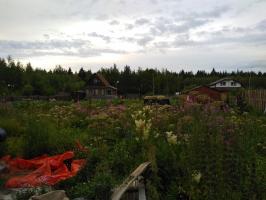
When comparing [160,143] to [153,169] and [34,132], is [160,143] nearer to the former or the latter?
[153,169]

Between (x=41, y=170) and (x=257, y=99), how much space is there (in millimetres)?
19091

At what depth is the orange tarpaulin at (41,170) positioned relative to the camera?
5977mm

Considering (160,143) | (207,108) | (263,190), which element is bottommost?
(263,190)

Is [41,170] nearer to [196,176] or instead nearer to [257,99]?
[196,176]

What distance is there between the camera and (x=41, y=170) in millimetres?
6555

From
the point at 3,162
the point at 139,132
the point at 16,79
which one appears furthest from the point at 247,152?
the point at 16,79

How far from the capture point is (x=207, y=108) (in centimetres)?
633

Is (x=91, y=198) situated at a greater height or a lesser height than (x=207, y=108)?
lesser

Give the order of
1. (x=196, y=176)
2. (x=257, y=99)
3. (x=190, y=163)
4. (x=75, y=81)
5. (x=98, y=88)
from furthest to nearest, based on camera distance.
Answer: (x=75, y=81) < (x=98, y=88) < (x=257, y=99) < (x=190, y=163) < (x=196, y=176)

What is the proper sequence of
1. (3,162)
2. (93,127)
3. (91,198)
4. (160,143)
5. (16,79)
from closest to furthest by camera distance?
(91,198), (160,143), (3,162), (93,127), (16,79)

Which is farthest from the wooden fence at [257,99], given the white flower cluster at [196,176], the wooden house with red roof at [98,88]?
the wooden house with red roof at [98,88]

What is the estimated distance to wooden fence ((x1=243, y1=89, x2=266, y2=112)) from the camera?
2262 cm

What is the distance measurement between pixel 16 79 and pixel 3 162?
53158 millimetres

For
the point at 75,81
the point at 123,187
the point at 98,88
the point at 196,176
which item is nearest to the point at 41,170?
the point at 123,187
